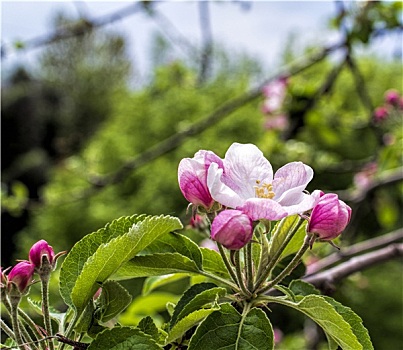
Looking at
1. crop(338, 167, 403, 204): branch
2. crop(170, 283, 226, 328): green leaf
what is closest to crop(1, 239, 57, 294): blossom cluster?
crop(170, 283, 226, 328): green leaf

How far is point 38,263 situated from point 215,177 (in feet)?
0.57

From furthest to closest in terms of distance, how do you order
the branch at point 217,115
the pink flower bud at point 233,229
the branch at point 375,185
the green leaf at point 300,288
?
the branch at point 217,115, the branch at point 375,185, the green leaf at point 300,288, the pink flower bud at point 233,229

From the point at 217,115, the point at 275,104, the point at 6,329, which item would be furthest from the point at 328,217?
the point at 275,104

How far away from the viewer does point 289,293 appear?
0.49 meters

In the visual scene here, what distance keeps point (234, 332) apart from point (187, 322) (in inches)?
1.4

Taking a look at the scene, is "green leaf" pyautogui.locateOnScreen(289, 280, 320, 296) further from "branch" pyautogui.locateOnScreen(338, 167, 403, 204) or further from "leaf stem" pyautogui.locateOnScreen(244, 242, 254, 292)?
"branch" pyautogui.locateOnScreen(338, 167, 403, 204)

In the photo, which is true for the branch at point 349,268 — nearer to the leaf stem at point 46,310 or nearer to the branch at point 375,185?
the leaf stem at point 46,310

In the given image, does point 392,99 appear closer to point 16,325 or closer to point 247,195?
point 247,195

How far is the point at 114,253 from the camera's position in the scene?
455mm

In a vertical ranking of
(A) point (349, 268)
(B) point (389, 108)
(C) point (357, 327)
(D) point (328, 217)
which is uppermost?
(D) point (328, 217)

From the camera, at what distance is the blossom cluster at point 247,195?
1.44 ft

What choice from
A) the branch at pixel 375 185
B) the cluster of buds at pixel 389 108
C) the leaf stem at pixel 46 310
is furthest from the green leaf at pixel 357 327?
the cluster of buds at pixel 389 108

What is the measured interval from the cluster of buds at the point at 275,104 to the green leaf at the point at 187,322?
6.62ft

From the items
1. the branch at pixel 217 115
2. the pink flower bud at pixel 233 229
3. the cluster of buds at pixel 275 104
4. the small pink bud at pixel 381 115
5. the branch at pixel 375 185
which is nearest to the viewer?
the pink flower bud at pixel 233 229
